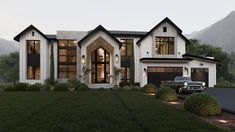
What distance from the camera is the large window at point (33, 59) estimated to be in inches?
1336

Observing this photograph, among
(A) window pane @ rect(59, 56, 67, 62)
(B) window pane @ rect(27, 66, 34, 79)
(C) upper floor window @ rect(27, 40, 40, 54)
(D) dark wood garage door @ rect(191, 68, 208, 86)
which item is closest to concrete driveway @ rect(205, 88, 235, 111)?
(D) dark wood garage door @ rect(191, 68, 208, 86)

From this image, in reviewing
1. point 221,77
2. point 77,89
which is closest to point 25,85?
point 77,89

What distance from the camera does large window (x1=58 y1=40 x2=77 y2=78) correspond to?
35.4 meters

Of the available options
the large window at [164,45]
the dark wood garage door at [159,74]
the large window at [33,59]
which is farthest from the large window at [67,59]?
the large window at [164,45]

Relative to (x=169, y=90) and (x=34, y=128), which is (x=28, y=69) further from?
(x=34, y=128)

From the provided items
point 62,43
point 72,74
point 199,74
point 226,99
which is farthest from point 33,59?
point 226,99

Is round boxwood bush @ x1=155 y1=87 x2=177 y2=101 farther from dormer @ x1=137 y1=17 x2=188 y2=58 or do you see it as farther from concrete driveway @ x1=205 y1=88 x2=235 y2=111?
dormer @ x1=137 y1=17 x2=188 y2=58

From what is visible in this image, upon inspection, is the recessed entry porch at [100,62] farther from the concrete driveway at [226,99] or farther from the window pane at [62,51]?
the concrete driveway at [226,99]

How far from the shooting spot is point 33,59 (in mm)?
34000

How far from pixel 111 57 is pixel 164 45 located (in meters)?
8.29

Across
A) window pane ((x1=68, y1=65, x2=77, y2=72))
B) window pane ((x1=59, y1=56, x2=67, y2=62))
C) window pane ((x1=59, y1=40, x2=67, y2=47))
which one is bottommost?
window pane ((x1=68, y1=65, x2=77, y2=72))

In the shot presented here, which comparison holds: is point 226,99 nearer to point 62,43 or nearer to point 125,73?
point 125,73

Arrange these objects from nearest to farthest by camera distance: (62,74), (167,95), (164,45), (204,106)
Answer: (204,106) → (167,95) → (164,45) → (62,74)

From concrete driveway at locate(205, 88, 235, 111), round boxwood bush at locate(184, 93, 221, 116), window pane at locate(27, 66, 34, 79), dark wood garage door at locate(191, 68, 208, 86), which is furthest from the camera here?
dark wood garage door at locate(191, 68, 208, 86)
